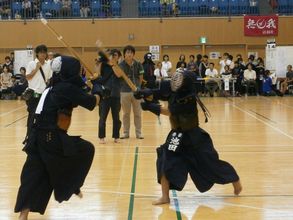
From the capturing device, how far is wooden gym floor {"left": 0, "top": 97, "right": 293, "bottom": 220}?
6586 millimetres

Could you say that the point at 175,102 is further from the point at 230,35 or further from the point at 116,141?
the point at 230,35

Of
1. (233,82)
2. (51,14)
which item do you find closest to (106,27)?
(51,14)

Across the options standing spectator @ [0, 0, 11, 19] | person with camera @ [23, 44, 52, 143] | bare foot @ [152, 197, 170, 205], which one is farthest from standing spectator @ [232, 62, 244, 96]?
bare foot @ [152, 197, 170, 205]

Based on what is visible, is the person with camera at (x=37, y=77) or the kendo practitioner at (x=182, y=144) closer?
the kendo practitioner at (x=182, y=144)

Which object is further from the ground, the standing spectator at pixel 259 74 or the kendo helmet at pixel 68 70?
the kendo helmet at pixel 68 70

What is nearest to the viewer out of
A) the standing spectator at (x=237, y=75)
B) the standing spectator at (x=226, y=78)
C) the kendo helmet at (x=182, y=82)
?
the kendo helmet at (x=182, y=82)

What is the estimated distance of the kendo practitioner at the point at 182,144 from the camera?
22.4 feet

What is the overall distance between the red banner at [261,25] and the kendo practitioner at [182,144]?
23.0 m

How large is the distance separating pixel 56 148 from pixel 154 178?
280 cm

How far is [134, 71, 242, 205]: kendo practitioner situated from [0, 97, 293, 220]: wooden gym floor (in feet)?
1.05

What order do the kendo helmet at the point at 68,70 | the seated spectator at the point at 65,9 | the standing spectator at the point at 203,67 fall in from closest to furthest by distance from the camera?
the kendo helmet at the point at 68,70, the standing spectator at the point at 203,67, the seated spectator at the point at 65,9

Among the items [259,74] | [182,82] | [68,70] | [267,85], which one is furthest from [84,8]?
[68,70]

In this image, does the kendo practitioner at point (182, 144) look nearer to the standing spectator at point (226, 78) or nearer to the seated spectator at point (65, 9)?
the standing spectator at point (226, 78)

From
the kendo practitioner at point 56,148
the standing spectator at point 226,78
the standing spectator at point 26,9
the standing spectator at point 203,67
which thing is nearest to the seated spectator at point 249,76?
the standing spectator at point 226,78
